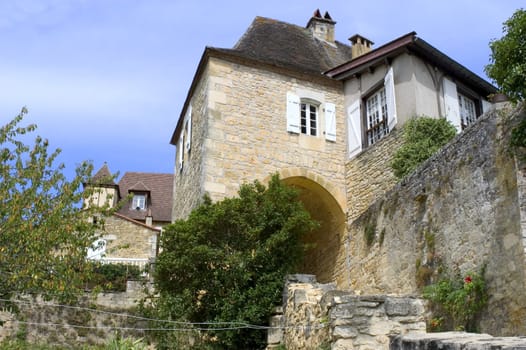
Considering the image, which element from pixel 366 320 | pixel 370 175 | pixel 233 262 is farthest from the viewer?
pixel 370 175

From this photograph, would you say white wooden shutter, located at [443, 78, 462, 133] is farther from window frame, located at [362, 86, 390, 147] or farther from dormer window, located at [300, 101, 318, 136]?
dormer window, located at [300, 101, 318, 136]

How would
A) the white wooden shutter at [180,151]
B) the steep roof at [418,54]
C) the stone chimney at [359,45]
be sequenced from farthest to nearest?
the stone chimney at [359,45]
the white wooden shutter at [180,151]
the steep roof at [418,54]

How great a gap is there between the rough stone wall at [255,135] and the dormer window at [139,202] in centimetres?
1607

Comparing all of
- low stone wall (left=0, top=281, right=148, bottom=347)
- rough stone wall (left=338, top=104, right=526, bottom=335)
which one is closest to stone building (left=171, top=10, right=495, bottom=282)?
low stone wall (left=0, top=281, right=148, bottom=347)

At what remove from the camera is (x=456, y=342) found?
314 centimetres

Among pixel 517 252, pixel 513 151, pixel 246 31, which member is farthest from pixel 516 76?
pixel 246 31

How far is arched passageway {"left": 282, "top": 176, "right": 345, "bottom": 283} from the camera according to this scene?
47.1ft

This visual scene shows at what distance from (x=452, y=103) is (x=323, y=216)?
13.3ft

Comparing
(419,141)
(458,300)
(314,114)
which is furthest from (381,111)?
(458,300)

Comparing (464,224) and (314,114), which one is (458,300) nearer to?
(464,224)

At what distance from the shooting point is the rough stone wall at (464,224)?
7.09m

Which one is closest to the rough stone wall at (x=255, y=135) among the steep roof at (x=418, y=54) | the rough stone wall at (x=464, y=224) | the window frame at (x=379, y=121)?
the window frame at (x=379, y=121)

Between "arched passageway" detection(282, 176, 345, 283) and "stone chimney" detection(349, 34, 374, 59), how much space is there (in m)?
4.69

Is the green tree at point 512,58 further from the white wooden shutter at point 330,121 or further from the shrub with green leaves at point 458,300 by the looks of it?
the white wooden shutter at point 330,121
